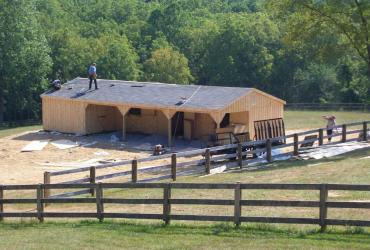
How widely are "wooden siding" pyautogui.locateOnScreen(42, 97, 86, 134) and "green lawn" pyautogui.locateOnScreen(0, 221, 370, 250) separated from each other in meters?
25.6

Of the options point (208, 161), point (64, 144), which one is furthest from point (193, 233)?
point (64, 144)

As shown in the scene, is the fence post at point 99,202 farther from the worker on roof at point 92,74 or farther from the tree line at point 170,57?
the tree line at point 170,57

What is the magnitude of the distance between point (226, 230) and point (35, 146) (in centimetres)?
2343

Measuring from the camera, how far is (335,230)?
12.9 metres

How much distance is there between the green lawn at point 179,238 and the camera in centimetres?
1194

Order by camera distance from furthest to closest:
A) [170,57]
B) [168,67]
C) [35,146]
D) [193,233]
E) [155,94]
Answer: [170,57]
[168,67]
[155,94]
[35,146]
[193,233]

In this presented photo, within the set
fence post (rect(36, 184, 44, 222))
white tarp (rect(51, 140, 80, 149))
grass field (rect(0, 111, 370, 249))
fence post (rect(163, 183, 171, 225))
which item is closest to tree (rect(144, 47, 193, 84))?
white tarp (rect(51, 140, 80, 149))

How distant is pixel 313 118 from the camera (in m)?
49.8

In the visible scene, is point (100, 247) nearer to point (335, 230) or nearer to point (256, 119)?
point (335, 230)

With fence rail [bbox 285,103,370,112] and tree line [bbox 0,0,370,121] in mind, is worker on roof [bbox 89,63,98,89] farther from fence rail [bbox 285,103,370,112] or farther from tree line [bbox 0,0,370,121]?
fence rail [bbox 285,103,370,112]

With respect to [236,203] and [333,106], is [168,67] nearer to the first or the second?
[333,106]

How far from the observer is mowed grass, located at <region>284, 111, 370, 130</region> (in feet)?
146

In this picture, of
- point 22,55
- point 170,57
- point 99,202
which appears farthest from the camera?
point 170,57

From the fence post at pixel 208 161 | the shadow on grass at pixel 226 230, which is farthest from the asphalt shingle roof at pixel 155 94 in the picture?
the shadow on grass at pixel 226 230
